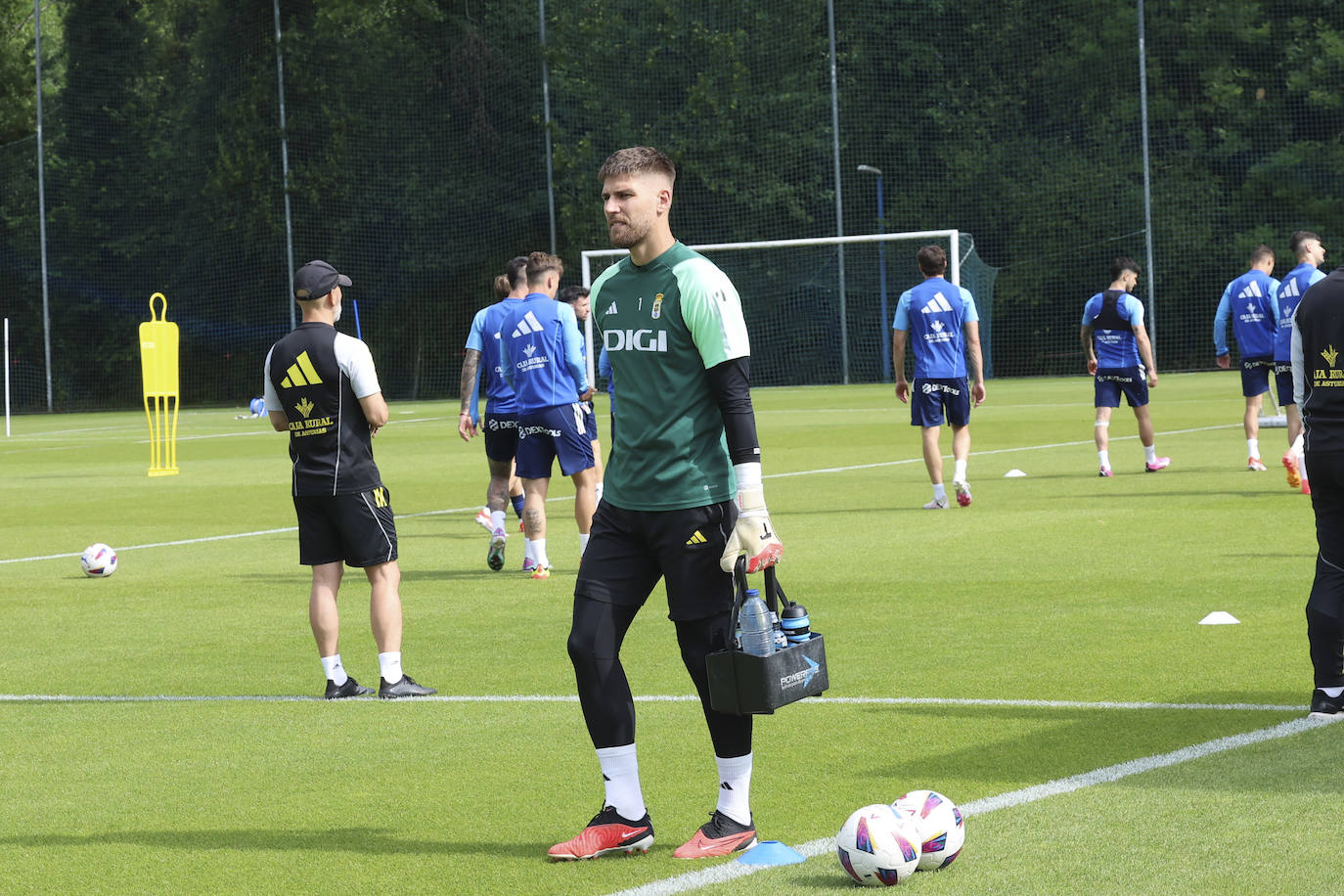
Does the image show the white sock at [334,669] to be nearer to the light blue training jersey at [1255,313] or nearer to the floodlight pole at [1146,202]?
the light blue training jersey at [1255,313]

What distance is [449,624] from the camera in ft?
33.4

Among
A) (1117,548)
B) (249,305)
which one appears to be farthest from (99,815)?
(249,305)

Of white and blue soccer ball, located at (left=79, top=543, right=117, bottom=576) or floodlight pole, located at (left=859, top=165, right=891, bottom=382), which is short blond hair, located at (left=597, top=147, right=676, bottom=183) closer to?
white and blue soccer ball, located at (left=79, top=543, right=117, bottom=576)

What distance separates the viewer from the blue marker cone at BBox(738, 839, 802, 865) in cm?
504

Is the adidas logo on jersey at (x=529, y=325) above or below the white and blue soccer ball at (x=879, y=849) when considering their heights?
above

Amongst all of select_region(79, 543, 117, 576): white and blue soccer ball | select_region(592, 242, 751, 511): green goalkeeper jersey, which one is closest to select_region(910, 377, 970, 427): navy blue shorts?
select_region(79, 543, 117, 576): white and blue soccer ball

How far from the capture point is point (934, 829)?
193 inches

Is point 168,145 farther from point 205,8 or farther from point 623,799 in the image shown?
point 623,799

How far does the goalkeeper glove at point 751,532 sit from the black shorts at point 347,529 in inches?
130

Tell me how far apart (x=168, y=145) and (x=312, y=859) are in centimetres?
5212

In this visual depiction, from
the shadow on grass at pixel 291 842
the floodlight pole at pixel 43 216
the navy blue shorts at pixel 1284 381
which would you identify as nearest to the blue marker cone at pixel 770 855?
the shadow on grass at pixel 291 842

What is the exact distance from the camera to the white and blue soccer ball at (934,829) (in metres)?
4.89

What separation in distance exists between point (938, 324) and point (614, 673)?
10801 mm

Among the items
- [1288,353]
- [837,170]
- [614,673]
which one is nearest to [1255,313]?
[1288,353]
